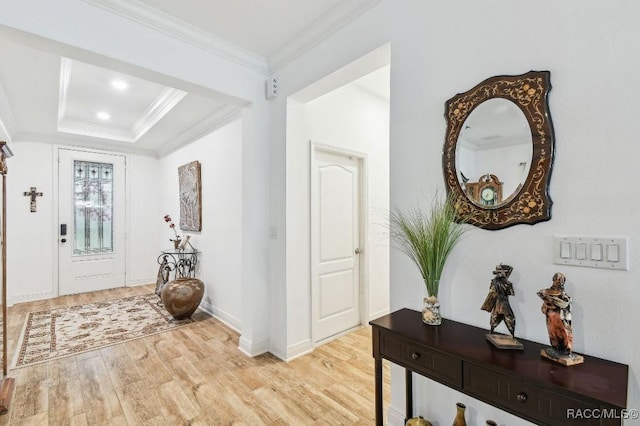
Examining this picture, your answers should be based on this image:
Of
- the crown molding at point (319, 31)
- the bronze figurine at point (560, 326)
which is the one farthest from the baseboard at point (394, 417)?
the crown molding at point (319, 31)

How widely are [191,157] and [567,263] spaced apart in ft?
15.7

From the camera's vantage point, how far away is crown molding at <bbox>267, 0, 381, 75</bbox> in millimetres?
2121

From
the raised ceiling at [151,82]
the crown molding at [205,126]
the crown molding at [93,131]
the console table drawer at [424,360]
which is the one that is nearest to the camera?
the console table drawer at [424,360]

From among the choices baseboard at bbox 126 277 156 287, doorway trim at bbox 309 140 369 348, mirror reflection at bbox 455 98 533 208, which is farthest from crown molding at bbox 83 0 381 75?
baseboard at bbox 126 277 156 287

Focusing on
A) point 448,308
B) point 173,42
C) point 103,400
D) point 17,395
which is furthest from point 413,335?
point 17,395

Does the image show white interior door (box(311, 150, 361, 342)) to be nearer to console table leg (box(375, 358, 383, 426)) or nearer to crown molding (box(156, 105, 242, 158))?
crown molding (box(156, 105, 242, 158))

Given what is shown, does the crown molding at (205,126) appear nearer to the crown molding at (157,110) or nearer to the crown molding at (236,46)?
the crown molding at (157,110)

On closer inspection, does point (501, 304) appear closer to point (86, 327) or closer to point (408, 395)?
point (408, 395)

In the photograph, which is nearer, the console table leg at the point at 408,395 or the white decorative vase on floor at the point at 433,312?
the white decorative vase on floor at the point at 433,312

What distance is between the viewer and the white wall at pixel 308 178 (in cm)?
288

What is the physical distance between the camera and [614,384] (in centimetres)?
102

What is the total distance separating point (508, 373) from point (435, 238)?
25.9 inches

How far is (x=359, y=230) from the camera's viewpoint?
3.67m

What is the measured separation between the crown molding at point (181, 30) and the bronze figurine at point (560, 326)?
112 inches
